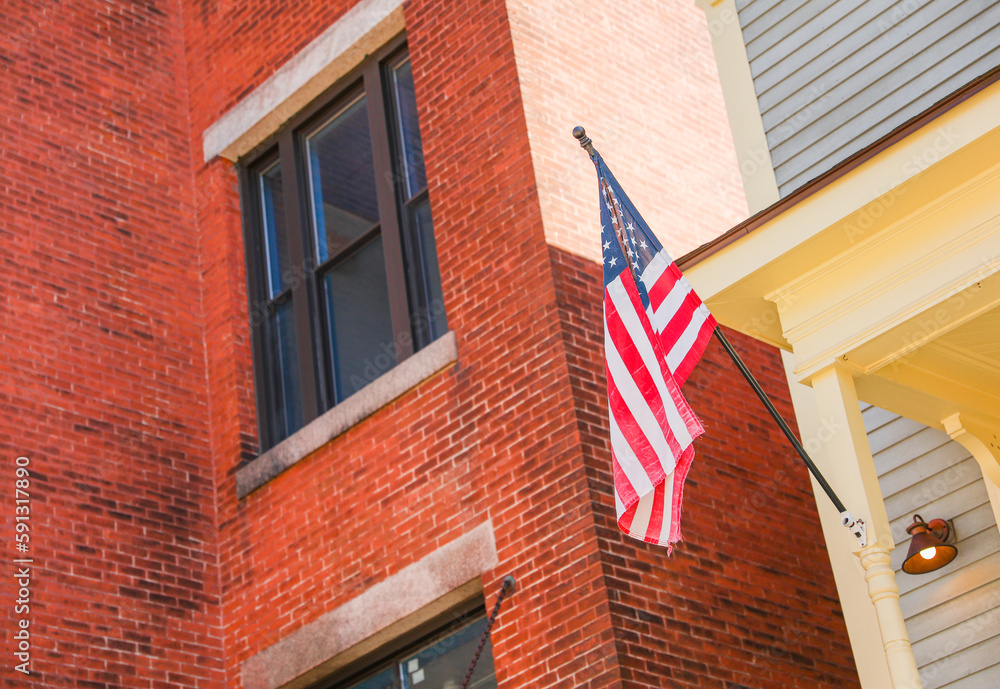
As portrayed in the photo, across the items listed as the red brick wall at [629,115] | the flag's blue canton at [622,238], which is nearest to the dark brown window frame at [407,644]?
the red brick wall at [629,115]

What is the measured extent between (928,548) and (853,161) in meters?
2.38

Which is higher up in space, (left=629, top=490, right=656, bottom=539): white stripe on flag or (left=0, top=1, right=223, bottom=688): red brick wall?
(left=0, top=1, right=223, bottom=688): red brick wall

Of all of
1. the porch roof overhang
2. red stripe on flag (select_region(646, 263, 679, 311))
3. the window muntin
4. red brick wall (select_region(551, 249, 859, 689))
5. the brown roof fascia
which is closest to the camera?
the brown roof fascia

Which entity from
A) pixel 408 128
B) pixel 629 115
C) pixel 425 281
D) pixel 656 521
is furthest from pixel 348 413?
pixel 656 521

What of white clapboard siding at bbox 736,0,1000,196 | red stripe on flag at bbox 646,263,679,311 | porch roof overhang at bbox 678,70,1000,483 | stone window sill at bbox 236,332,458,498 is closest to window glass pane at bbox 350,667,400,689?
stone window sill at bbox 236,332,458,498

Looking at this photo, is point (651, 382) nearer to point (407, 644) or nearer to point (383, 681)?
point (407, 644)

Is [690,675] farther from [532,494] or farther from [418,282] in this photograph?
[418,282]

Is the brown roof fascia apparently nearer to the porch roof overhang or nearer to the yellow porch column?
the porch roof overhang

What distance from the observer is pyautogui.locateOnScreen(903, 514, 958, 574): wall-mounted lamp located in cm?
756

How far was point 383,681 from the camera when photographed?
9219mm

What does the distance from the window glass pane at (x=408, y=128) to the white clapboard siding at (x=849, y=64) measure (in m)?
2.53

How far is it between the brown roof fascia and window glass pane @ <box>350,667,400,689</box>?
3.68m

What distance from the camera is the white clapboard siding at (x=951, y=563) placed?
291 inches

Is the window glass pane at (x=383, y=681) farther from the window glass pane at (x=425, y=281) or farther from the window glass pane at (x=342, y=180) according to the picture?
the window glass pane at (x=342, y=180)
